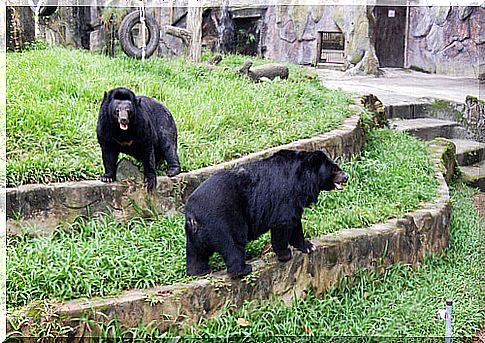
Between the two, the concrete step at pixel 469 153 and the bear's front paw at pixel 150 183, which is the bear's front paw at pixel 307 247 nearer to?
the bear's front paw at pixel 150 183

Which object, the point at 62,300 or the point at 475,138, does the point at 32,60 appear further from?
the point at 475,138

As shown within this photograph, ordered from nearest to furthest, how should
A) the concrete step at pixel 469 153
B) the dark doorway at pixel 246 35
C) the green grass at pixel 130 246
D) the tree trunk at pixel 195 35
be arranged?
the green grass at pixel 130 246 → the concrete step at pixel 469 153 → the tree trunk at pixel 195 35 → the dark doorway at pixel 246 35

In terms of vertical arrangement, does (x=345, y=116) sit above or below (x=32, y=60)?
below

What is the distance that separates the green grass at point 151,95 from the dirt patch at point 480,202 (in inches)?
66.7

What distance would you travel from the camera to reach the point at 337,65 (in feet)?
49.6

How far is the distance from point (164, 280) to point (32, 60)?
3.98 m

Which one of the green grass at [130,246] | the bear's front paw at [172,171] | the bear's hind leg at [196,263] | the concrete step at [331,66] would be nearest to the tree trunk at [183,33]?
the green grass at [130,246]

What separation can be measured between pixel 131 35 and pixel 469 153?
184 inches

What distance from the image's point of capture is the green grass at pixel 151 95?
4.36m

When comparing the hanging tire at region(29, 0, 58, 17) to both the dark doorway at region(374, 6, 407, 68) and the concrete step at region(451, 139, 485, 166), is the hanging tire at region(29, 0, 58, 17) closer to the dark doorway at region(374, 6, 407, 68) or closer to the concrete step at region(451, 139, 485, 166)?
the concrete step at region(451, 139, 485, 166)

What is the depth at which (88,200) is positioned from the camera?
13.2 ft

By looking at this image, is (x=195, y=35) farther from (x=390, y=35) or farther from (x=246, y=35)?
(x=390, y=35)

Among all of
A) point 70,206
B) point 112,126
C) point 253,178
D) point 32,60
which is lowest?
point 70,206

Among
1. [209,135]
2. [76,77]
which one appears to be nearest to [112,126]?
[209,135]
